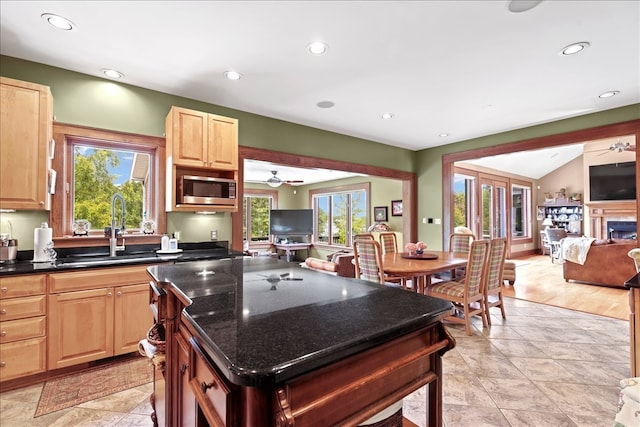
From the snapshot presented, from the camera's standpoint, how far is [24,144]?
7.98 ft

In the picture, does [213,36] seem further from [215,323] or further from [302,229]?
[302,229]

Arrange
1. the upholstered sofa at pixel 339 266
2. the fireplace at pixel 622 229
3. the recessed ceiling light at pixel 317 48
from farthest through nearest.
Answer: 1. the fireplace at pixel 622 229
2. the upholstered sofa at pixel 339 266
3. the recessed ceiling light at pixel 317 48

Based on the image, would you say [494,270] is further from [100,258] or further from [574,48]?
[100,258]

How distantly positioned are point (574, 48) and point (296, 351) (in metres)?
3.28

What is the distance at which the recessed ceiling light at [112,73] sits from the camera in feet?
9.33

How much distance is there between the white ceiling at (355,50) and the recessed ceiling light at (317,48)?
0.05 m

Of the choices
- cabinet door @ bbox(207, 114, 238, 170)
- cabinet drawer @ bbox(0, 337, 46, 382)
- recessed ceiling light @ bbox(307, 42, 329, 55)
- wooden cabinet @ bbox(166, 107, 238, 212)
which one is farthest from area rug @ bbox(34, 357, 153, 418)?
recessed ceiling light @ bbox(307, 42, 329, 55)

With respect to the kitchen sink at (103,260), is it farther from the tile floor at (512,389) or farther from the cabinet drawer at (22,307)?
the tile floor at (512,389)

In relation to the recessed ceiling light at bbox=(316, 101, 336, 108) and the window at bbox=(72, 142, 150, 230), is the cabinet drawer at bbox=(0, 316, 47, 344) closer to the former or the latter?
the window at bbox=(72, 142, 150, 230)

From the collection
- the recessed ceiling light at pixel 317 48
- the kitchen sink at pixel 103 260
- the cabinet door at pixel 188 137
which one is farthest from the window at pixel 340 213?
A: the kitchen sink at pixel 103 260

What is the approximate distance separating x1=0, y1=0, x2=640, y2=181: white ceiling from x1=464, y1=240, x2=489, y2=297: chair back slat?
1.69 m

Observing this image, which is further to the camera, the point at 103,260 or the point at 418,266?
the point at 418,266

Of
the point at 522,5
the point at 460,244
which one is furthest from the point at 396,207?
the point at 522,5

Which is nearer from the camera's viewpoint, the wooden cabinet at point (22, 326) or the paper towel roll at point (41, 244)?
the wooden cabinet at point (22, 326)
